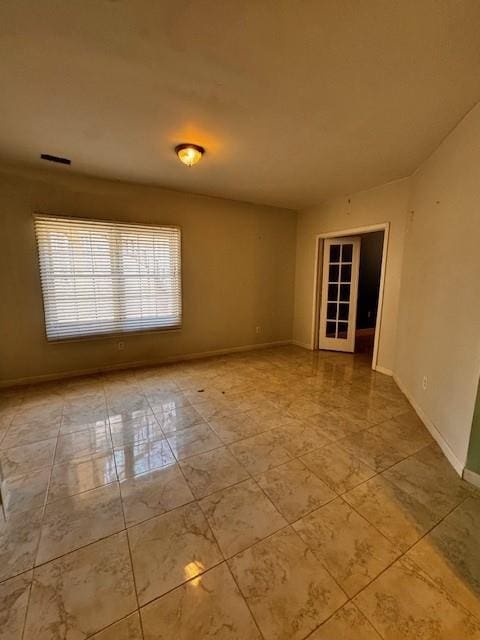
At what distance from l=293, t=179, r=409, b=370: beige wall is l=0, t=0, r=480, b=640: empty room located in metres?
0.04

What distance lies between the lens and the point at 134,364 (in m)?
4.00

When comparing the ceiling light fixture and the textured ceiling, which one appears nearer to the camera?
the textured ceiling

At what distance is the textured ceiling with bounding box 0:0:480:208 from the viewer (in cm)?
132

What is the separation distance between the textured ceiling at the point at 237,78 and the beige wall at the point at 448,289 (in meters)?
0.30

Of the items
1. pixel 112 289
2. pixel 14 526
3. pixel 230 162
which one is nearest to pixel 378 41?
pixel 230 162

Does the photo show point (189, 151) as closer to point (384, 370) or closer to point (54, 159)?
point (54, 159)

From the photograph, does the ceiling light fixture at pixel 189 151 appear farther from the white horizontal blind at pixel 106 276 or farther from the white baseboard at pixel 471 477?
the white baseboard at pixel 471 477

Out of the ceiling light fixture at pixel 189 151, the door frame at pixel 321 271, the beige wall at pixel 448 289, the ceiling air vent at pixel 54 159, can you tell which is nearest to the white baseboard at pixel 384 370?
the door frame at pixel 321 271

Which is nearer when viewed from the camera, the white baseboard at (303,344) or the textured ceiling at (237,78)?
the textured ceiling at (237,78)

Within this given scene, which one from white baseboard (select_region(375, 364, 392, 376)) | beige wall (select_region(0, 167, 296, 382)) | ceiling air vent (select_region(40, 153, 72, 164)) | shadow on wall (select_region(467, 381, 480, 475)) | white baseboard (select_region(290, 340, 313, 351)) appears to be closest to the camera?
shadow on wall (select_region(467, 381, 480, 475))

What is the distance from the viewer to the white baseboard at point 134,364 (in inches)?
→ 132

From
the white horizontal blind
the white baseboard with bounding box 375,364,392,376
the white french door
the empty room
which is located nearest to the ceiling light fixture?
the empty room

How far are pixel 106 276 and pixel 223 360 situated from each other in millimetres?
2103

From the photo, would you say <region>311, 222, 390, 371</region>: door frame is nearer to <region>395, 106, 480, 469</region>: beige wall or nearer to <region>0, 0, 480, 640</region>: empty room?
<region>0, 0, 480, 640</region>: empty room
